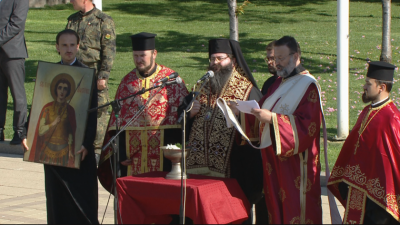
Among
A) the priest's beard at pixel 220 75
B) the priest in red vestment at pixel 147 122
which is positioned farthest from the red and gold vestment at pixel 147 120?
the priest's beard at pixel 220 75

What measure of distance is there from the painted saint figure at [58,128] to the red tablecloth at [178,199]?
0.64m

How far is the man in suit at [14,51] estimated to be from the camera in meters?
8.97

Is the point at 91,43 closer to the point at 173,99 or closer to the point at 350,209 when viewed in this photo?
the point at 173,99

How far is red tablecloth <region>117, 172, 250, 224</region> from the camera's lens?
4781mm

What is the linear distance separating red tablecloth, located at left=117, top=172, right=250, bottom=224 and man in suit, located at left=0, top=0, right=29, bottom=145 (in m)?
4.78

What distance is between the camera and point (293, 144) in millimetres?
4973

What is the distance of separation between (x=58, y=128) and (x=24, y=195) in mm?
2630

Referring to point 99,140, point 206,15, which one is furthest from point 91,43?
point 206,15

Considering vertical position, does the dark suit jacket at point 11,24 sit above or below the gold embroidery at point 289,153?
above

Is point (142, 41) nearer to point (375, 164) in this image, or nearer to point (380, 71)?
point (380, 71)

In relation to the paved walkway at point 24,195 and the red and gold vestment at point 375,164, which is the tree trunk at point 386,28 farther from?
the red and gold vestment at point 375,164

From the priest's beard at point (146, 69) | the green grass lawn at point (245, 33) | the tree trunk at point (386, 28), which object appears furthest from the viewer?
the tree trunk at point (386, 28)

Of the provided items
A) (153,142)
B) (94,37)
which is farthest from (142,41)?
(94,37)

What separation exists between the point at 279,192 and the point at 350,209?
2.07 ft
